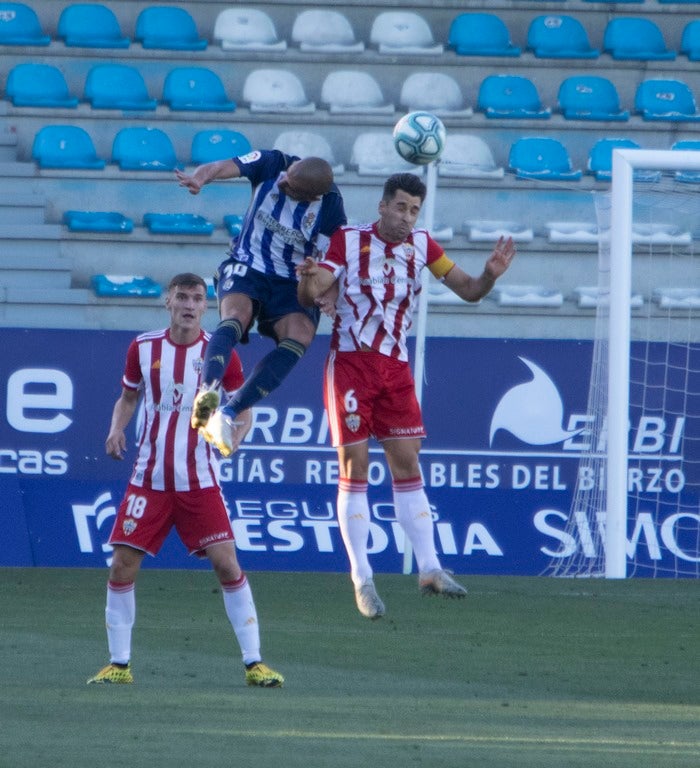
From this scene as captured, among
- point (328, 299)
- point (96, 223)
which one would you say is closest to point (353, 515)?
point (328, 299)

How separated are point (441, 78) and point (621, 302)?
16.8ft

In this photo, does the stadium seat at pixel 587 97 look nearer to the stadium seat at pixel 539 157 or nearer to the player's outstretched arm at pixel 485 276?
the stadium seat at pixel 539 157

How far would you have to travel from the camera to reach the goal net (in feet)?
33.9

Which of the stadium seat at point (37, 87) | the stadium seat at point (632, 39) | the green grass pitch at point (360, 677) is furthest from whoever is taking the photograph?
the stadium seat at point (632, 39)

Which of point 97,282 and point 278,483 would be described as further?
point 97,282

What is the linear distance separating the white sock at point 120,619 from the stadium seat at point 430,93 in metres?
9.10

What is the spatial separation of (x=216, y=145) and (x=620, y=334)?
5.00 m

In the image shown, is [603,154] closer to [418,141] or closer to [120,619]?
[418,141]

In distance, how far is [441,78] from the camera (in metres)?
14.9

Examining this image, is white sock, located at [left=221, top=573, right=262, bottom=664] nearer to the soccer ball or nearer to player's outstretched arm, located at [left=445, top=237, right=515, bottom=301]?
player's outstretched arm, located at [left=445, top=237, right=515, bottom=301]

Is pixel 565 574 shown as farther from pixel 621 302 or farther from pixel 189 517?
pixel 189 517

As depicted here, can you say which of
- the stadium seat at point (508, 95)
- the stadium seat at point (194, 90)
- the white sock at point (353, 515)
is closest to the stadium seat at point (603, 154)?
the stadium seat at point (508, 95)

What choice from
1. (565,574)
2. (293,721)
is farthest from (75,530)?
(293,721)

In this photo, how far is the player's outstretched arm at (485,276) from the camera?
6.70 m
